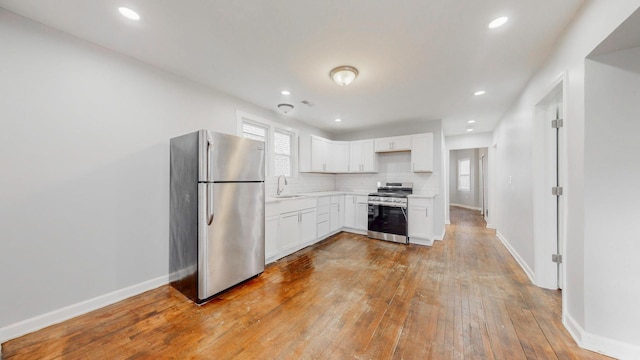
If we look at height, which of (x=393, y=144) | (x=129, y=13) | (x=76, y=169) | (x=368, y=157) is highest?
(x=129, y=13)

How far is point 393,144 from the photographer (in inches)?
192

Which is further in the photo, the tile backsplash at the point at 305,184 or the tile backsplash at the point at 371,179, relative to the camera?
the tile backsplash at the point at 371,179

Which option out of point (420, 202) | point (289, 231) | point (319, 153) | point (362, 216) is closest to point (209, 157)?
point (289, 231)

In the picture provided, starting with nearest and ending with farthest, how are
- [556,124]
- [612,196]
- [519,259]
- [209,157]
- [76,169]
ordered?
[612,196], [76,169], [209,157], [556,124], [519,259]

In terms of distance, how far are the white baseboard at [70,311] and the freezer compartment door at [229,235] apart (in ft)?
2.60

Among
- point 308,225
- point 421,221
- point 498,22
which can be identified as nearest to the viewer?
point 498,22

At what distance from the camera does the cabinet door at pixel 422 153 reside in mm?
4492

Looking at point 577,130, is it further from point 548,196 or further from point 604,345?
point 604,345

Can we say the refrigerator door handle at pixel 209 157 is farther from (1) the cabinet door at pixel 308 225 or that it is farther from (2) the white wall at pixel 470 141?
(2) the white wall at pixel 470 141

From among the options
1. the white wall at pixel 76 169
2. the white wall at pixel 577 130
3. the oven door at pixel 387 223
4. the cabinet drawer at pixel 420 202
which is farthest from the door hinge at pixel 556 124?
the white wall at pixel 76 169

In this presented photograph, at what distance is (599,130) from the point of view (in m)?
1.57

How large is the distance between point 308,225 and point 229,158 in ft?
6.90

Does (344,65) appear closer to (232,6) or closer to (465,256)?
(232,6)

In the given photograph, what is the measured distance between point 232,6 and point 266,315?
261 cm
